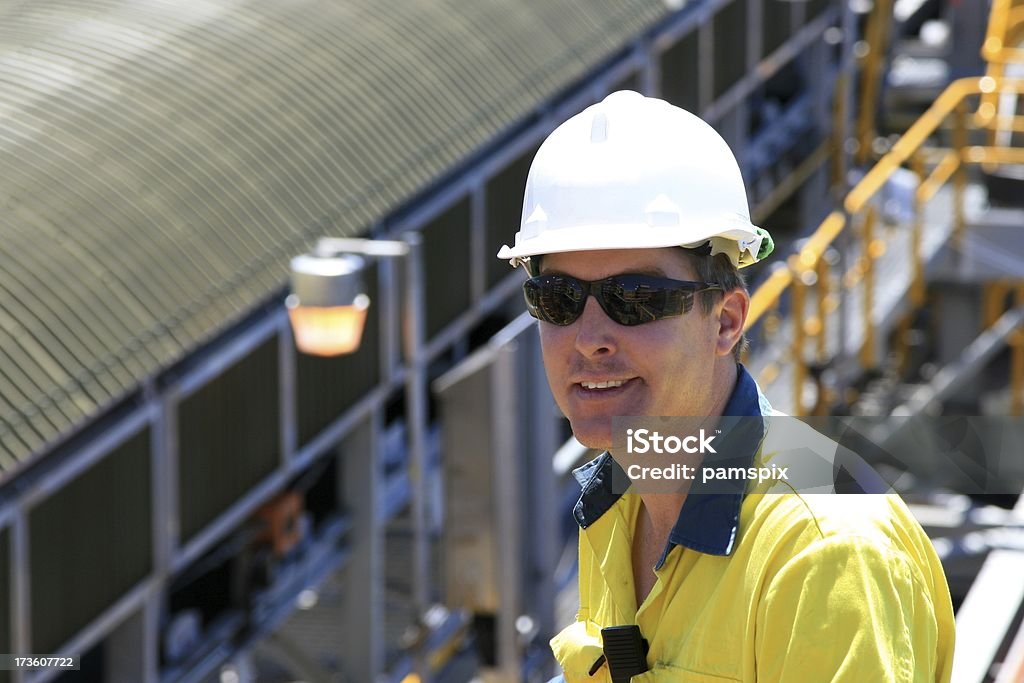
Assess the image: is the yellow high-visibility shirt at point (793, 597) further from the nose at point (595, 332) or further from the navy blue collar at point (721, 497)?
the nose at point (595, 332)

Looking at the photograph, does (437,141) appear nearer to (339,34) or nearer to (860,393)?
(339,34)

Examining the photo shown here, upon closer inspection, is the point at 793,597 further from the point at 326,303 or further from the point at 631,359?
the point at 326,303

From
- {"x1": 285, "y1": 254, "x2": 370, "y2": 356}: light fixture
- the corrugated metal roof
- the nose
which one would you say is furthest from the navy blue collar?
{"x1": 285, "y1": 254, "x2": 370, "y2": 356}: light fixture

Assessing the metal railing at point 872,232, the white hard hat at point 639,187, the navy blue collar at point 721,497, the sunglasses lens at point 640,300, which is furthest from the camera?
the metal railing at point 872,232

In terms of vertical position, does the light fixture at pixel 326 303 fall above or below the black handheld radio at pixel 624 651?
below

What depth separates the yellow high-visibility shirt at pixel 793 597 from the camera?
2145 millimetres

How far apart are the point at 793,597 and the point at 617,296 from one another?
1.89 ft

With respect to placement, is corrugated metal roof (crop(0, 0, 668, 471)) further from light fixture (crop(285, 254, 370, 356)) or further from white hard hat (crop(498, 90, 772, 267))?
white hard hat (crop(498, 90, 772, 267))

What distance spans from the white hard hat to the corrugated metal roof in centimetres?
427

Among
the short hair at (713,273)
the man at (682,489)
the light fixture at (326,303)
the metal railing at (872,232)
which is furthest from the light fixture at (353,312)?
the short hair at (713,273)

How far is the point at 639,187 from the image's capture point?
263 centimetres

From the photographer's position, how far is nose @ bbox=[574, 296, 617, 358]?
8.15ft

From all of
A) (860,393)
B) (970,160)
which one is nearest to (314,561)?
(860,393)

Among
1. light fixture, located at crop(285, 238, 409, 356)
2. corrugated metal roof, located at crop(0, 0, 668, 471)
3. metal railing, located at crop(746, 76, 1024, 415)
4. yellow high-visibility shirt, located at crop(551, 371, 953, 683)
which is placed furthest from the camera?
metal railing, located at crop(746, 76, 1024, 415)
